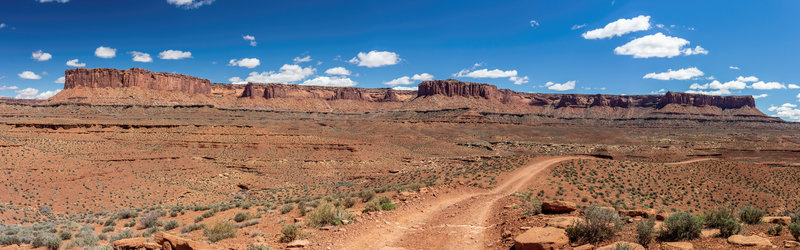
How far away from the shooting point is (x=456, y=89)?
6560 inches

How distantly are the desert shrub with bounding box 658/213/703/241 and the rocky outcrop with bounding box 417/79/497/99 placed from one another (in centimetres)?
15943

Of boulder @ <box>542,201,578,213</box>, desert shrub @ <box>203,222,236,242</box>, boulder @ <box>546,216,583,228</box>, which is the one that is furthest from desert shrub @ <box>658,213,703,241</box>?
desert shrub @ <box>203,222,236,242</box>

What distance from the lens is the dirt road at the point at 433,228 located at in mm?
9102

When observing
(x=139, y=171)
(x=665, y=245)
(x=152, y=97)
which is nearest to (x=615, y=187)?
(x=665, y=245)

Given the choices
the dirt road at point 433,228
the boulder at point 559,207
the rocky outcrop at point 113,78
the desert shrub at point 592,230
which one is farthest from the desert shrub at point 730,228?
the rocky outcrop at point 113,78

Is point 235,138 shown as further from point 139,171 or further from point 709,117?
point 709,117

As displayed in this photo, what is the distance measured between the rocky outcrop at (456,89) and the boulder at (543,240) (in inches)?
6266

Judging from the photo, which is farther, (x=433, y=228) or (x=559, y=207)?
(x=559, y=207)

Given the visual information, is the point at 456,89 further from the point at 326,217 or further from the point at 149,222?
the point at 326,217

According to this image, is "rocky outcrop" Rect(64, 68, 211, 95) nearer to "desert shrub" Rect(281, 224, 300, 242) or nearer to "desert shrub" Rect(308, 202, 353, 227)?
"desert shrub" Rect(308, 202, 353, 227)

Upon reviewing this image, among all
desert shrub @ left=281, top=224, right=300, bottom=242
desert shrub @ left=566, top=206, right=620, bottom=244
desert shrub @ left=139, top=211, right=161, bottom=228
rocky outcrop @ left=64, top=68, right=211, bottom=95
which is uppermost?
rocky outcrop @ left=64, top=68, right=211, bottom=95

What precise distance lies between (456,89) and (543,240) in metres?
161

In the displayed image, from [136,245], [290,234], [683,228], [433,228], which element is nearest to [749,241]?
[683,228]

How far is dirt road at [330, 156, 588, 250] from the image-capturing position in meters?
9.10
